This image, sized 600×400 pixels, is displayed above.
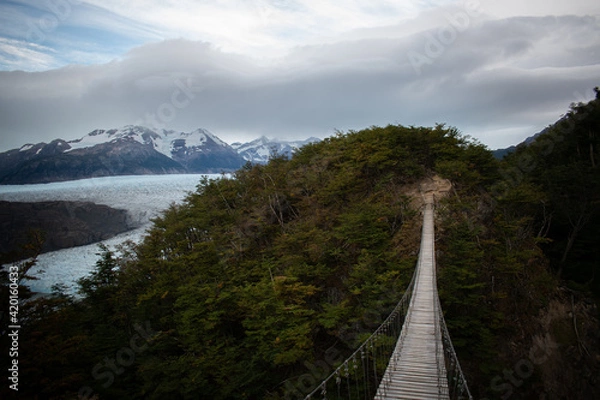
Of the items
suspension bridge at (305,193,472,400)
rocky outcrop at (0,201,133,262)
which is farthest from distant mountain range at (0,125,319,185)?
suspension bridge at (305,193,472,400)

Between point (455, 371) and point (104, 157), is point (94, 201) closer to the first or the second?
point (104, 157)

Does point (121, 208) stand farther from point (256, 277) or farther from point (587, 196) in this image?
point (587, 196)

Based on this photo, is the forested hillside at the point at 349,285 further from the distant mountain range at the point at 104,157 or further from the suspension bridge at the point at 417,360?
the distant mountain range at the point at 104,157

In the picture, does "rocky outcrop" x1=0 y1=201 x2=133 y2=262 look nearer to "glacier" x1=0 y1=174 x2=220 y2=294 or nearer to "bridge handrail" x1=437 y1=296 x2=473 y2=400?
"glacier" x1=0 y1=174 x2=220 y2=294

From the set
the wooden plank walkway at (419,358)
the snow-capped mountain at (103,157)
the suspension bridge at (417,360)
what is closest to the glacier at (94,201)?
the snow-capped mountain at (103,157)

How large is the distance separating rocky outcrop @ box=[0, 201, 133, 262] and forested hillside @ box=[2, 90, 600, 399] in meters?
25.0

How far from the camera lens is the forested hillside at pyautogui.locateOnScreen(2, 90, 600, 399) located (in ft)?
37.7

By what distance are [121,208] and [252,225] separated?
39.1 meters

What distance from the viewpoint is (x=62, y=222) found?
43.0 meters

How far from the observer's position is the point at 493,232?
1513 cm

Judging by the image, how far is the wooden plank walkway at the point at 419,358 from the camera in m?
5.14

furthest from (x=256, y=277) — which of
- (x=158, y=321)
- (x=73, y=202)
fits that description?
(x=73, y=202)

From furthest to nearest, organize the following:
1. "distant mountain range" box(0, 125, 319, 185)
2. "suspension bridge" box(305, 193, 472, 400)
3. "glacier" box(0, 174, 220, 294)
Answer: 1. "distant mountain range" box(0, 125, 319, 185)
2. "glacier" box(0, 174, 220, 294)
3. "suspension bridge" box(305, 193, 472, 400)

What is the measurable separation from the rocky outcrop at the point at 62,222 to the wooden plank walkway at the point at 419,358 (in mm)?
43642
